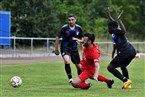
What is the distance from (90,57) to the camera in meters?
14.4

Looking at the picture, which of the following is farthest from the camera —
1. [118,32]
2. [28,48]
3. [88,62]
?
[28,48]

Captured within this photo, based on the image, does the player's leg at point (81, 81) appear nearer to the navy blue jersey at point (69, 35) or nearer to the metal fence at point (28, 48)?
the navy blue jersey at point (69, 35)

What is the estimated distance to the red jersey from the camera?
1440 cm

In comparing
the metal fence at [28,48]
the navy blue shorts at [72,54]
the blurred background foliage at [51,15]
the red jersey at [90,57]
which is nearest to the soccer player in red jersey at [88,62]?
the red jersey at [90,57]

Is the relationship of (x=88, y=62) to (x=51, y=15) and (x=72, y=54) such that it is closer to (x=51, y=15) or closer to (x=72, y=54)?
(x=72, y=54)

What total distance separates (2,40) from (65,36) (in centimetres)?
1948

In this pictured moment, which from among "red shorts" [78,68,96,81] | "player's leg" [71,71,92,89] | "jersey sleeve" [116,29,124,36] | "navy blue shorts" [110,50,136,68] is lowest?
"player's leg" [71,71,92,89]

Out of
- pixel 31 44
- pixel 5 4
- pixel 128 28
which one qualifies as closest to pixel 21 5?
pixel 5 4

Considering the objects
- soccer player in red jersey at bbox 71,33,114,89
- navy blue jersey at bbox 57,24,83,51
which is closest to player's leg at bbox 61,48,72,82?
navy blue jersey at bbox 57,24,83,51

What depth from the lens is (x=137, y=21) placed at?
7225 centimetres

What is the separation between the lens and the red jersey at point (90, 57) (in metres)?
14.4

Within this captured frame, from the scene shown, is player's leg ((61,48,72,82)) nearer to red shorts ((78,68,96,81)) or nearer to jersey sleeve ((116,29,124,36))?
red shorts ((78,68,96,81))

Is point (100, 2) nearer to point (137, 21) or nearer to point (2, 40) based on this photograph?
point (137, 21)

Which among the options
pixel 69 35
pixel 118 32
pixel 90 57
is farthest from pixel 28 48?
pixel 90 57
